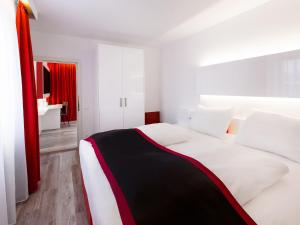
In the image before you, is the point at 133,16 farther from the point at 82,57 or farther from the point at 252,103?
the point at 252,103

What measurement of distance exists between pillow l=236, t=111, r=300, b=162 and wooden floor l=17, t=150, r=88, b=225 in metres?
1.98

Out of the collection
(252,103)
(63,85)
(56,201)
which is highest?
(63,85)

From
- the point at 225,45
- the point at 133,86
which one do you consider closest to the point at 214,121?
the point at 225,45

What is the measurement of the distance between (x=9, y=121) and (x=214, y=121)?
2.46 metres

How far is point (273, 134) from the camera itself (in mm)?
1826

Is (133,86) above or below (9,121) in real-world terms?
above

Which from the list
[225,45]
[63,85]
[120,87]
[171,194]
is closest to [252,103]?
[225,45]

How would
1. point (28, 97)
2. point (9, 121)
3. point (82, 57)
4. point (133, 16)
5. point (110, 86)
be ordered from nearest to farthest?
point (9, 121)
point (28, 97)
point (133, 16)
point (110, 86)
point (82, 57)

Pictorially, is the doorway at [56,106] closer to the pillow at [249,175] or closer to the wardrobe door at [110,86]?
the wardrobe door at [110,86]

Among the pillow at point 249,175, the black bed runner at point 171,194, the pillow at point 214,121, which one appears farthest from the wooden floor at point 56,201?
the pillow at point 214,121

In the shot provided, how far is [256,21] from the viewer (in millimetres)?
2359

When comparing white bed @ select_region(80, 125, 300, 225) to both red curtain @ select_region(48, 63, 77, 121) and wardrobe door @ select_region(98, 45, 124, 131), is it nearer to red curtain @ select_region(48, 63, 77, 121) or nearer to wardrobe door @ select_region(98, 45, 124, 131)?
wardrobe door @ select_region(98, 45, 124, 131)

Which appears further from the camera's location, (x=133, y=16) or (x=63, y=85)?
(x=63, y=85)

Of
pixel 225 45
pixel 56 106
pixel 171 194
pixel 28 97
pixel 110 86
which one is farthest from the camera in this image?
pixel 56 106
